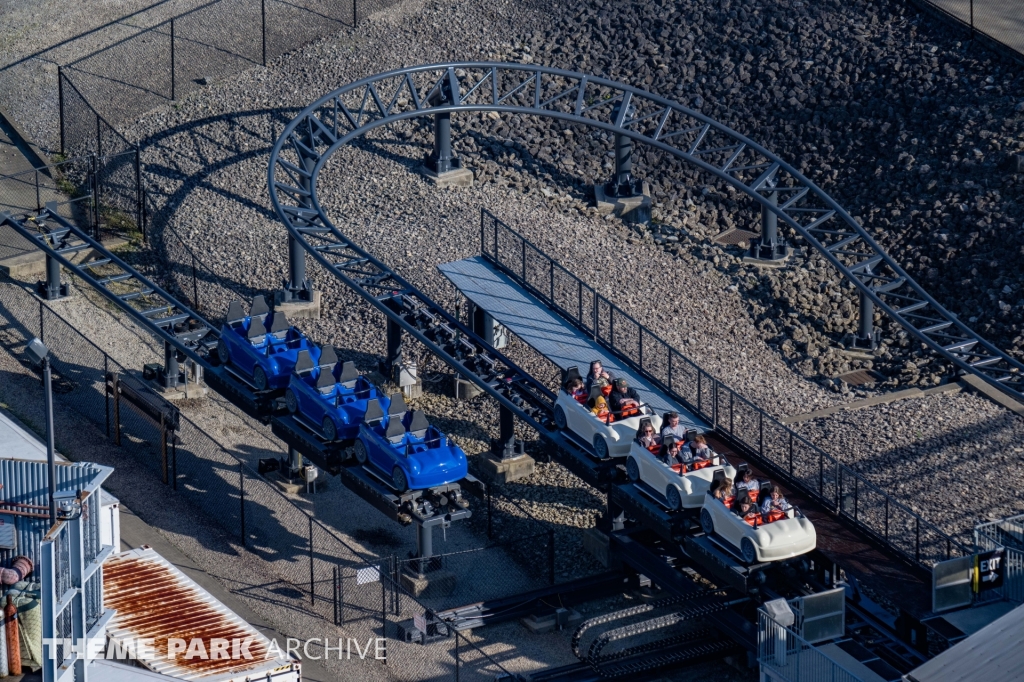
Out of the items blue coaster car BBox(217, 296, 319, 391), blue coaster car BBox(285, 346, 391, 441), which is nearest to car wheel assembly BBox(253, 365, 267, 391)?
blue coaster car BBox(217, 296, 319, 391)

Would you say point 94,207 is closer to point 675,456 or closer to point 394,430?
point 394,430

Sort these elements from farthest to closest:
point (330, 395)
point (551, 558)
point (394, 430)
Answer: point (330, 395)
point (551, 558)
point (394, 430)

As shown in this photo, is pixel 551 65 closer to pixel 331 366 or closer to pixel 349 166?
Answer: pixel 349 166

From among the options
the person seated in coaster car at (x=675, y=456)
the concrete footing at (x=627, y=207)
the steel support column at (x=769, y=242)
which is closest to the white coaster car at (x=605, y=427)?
the person seated in coaster car at (x=675, y=456)

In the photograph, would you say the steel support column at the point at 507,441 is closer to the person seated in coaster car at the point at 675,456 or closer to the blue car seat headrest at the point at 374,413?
the blue car seat headrest at the point at 374,413

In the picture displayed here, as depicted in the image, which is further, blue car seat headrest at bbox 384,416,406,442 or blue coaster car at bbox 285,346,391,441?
blue coaster car at bbox 285,346,391,441

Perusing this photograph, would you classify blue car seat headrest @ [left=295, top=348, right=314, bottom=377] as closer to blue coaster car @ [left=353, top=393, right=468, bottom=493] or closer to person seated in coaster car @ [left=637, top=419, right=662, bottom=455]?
blue coaster car @ [left=353, top=393, right=468, bottom=493]

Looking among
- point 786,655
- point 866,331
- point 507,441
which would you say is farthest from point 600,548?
point 866,331
